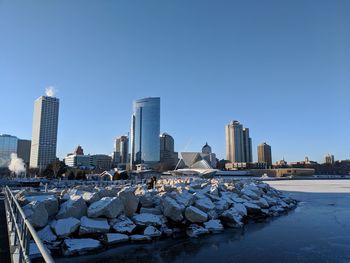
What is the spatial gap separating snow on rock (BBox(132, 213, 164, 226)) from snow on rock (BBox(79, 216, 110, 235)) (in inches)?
78.3

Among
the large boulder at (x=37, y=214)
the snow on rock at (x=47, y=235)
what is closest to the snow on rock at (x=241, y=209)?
the snow on rock at (x=47, y=235)

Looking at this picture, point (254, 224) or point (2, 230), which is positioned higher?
point (2, 230)

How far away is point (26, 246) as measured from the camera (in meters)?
5.25

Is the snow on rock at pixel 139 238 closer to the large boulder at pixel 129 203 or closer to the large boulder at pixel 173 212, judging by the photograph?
the large boulder at pixel 129 203

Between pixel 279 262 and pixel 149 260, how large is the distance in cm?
505

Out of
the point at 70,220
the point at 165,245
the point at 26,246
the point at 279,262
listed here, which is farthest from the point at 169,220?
the point at 26,246

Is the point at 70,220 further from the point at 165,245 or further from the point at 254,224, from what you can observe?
the point at 254,224

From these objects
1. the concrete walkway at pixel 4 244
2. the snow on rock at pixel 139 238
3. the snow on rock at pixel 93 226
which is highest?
the concrete walkway at pixel 4 244

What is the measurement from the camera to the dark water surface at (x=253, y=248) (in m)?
11.9

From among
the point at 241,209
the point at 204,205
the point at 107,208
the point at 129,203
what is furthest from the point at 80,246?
the point at 241,209

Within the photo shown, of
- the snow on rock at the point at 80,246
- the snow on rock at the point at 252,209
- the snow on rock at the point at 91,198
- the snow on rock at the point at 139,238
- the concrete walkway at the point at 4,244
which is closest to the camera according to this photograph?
the concrete walkway at the point at 4,244

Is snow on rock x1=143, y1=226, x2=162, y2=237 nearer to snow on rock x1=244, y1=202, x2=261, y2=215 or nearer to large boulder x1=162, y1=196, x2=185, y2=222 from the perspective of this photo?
large boulder x1=162, y1=196, x2=185, y2=222

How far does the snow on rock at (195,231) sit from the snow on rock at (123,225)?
125 inches

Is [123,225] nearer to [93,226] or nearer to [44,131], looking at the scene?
[93,226]
